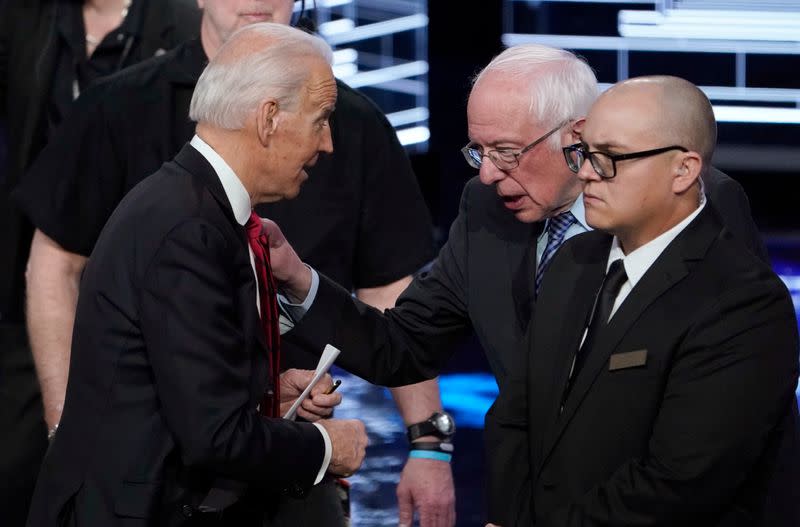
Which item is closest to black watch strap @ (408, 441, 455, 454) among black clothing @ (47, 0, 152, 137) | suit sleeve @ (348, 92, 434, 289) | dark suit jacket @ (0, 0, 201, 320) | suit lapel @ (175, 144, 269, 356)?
suit sleeve @ (348, 92, 434, 289)

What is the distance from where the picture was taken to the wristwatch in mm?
3172

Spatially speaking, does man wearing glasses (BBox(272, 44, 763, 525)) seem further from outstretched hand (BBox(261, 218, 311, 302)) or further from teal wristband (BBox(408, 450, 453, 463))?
teal wristband (BBox(408, 450, 453, 463))

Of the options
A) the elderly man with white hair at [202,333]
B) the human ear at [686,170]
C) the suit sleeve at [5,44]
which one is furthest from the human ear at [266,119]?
the suit sleeve at [5,44]

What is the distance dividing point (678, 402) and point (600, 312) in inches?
9.9

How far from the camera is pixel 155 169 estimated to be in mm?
3166

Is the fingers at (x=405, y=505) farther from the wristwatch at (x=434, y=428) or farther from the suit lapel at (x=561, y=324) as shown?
the suit lapel at (x=561, y=324)

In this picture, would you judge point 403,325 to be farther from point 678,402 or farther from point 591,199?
point 678,402

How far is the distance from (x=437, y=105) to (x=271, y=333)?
5464 millimetres

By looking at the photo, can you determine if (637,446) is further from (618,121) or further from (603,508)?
(618,121)

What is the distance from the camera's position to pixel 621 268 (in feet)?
7.81

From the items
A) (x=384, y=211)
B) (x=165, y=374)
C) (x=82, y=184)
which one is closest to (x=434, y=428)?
(x=384, y=211)

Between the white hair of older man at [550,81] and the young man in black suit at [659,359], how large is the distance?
36cm

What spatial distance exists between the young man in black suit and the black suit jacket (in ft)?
1.29

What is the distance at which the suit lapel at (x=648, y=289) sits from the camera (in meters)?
2.27
